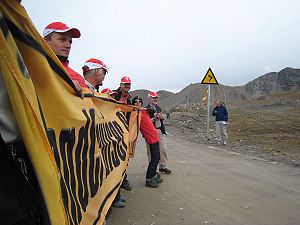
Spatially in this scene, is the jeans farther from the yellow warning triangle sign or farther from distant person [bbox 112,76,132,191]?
the yellow warning triangle sign

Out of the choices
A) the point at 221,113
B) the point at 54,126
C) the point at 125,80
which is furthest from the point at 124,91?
the point at 221,113

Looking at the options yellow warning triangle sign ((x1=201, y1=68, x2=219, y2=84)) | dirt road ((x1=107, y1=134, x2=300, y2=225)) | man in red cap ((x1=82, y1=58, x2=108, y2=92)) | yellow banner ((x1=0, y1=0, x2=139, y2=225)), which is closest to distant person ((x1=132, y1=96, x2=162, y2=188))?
dirt road ((x1=107, y1=134, x2=300, y2=225))

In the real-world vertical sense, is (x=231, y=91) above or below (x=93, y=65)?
above

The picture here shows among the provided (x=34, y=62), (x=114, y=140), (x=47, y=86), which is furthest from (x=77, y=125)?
(x=114, y=140)

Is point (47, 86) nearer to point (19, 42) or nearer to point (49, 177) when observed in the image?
point (19, 42)

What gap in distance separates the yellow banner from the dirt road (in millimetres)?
1118

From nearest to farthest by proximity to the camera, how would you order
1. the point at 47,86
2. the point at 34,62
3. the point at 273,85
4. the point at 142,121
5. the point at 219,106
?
the point at 34,62 < the point at 47,86 < the point at 142,121 < the point at 219,106 < the point at 273,85

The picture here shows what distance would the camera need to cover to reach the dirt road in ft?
15.7

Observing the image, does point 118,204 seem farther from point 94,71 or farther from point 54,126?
point 54,126

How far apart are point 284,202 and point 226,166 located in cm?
301

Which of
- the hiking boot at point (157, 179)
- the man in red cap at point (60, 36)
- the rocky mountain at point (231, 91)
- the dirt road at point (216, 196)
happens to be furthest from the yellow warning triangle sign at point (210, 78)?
the rocky mountain at point (231, 91)

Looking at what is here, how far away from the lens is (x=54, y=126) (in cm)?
230

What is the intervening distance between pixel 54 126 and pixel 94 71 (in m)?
2.51

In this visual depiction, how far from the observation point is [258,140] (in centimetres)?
1477
